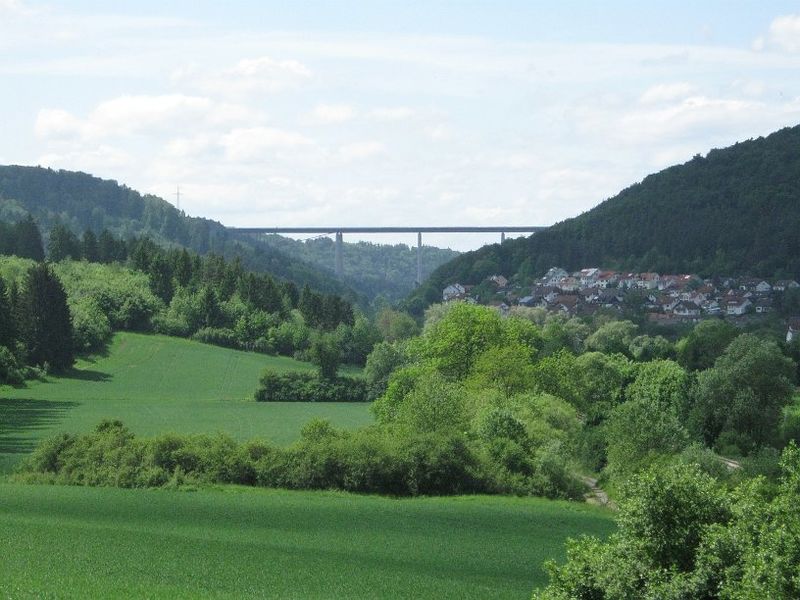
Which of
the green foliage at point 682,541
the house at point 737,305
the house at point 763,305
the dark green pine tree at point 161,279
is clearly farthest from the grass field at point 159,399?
the house at point 763,305

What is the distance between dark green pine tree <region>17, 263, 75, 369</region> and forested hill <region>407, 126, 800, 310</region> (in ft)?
286

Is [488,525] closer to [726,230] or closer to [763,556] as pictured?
[763,556]

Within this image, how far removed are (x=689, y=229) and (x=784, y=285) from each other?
27.1 m

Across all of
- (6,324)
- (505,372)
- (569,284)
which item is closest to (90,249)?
(6,324)

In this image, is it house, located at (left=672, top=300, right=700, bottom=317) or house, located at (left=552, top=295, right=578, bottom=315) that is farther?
house, located at (left=552, top=295, right=578, bottom=315)

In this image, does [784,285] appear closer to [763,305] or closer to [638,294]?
[763,305]

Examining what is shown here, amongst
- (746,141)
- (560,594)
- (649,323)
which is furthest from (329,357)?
(746,141)

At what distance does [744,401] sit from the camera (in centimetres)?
5766

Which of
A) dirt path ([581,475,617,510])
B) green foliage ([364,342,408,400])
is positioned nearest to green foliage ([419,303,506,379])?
dirt path ([581,475,617,510])

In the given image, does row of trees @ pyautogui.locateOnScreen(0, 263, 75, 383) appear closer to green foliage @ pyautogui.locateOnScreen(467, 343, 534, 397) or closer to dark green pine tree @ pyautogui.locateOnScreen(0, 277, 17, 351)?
dark green pine tree @ pyautogui.locateOnScreen(0, 277, 17, 351)

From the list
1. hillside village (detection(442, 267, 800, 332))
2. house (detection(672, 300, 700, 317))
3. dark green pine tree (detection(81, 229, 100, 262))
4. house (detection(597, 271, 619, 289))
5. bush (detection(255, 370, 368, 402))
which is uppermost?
dark green pine tree (detection(81, 229, 100, 262))

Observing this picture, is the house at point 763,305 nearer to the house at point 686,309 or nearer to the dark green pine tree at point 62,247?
the house at point 686,309

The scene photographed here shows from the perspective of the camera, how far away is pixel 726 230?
160750 mm

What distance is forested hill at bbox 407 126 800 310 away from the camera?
15412 cm
